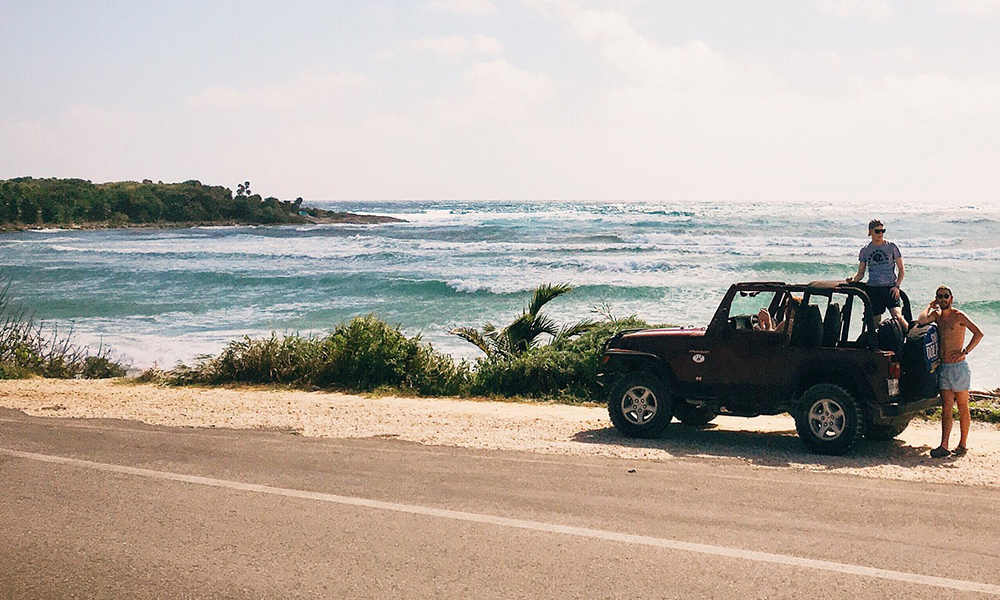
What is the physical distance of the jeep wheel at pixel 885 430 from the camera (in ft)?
31.8

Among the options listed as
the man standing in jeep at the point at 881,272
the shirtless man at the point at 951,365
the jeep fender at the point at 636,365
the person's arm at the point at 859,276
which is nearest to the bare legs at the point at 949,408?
the shirtless man at the point at 951,365

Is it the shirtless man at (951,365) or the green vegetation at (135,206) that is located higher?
the green vegetation at (135,206)

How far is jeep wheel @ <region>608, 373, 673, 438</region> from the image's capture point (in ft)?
32.1

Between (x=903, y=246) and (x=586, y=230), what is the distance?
31.7m

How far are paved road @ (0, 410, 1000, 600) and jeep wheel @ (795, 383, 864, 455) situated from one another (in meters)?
0.93

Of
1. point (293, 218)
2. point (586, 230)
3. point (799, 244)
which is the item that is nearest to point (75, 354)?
point (799, 244)

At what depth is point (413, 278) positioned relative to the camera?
125 feet

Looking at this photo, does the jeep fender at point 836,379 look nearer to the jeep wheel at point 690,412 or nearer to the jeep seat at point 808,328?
the jeep seat at point 808,328

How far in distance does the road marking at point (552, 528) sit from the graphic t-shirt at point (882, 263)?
5.42 meters

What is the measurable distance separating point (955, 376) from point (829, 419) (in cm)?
127

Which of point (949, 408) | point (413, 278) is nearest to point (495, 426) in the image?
point (949, 408)

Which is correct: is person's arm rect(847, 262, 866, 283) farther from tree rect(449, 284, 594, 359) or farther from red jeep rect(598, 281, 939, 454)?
tree rect(449, 284, 594, 359)

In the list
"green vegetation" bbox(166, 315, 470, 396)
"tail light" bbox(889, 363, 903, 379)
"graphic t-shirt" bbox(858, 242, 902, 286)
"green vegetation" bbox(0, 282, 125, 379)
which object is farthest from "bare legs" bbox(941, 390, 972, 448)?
"green vegetation" bbox(0, 282, 125, 379)

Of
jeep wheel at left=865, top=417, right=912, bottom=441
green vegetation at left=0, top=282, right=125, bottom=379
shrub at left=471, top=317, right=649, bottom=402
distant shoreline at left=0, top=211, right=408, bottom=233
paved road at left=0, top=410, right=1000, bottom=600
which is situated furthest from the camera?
distant shoreline at left=0, top=211, right=408, bottom=233
